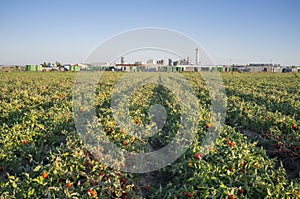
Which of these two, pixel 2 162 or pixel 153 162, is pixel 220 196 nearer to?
pixel 153 162

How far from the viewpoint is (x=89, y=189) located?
10.1ft

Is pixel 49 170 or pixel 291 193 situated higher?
pixel 49 170

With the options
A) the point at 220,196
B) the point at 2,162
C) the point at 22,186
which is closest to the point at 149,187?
the point at 220,196

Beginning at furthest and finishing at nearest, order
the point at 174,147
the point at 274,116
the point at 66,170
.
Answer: the point at 274,116, the point at 174,147, the point at 66,170

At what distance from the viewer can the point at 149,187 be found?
3.67 m

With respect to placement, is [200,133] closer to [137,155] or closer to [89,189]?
[137,155]

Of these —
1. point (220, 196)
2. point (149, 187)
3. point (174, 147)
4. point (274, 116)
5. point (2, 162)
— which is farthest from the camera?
point (274, 116)

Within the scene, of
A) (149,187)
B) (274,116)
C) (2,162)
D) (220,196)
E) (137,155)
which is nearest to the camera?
(220,196)

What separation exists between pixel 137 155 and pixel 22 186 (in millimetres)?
1842

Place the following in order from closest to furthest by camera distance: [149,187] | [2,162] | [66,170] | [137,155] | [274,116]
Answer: [66,170], [149,187], [2,162], [137,155], [274,116]

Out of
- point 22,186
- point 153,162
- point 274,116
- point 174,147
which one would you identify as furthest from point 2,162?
point 274,116

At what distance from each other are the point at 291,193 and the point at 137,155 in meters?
2.31

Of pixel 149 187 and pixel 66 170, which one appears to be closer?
pixel 66 170

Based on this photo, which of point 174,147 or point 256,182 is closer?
point 256,182
